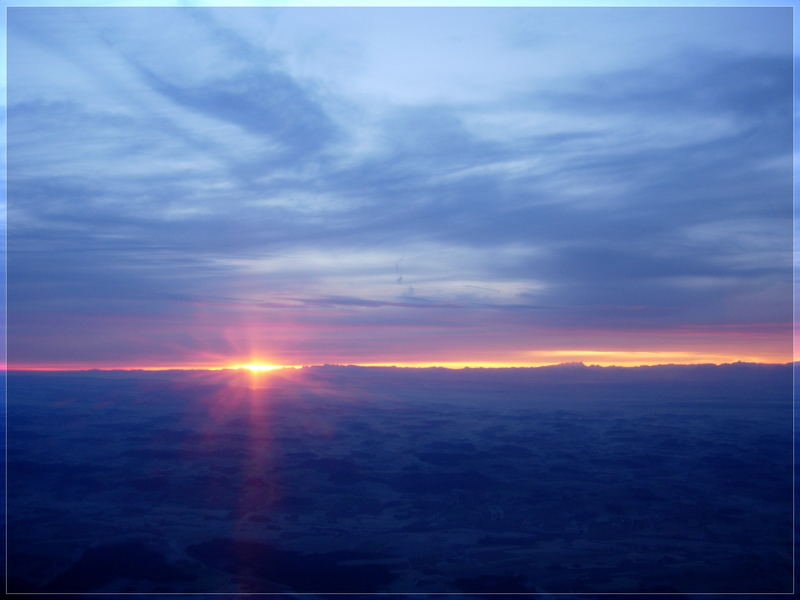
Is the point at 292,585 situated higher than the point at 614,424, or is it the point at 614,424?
the point at 614,424

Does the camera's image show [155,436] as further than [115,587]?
Yes

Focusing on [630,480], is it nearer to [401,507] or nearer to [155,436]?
[401,507]

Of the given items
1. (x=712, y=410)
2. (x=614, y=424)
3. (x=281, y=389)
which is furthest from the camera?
(x=281, y=389)

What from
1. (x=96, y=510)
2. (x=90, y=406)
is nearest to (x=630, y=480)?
(x=96, y=510)

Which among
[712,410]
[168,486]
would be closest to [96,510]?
[168,486]

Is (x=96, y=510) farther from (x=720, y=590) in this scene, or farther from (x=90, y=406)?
(x=720, y=590)

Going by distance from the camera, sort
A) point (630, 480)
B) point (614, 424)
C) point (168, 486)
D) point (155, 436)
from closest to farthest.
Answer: point (168, 486)
point (630, 480)
point (155, 436)
point (614, 424)
